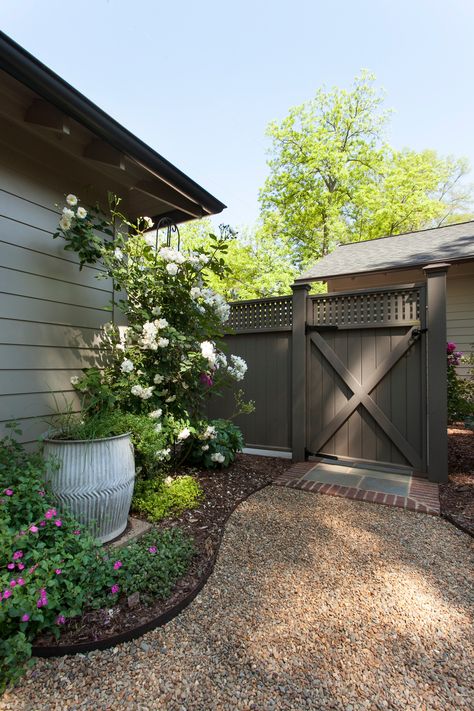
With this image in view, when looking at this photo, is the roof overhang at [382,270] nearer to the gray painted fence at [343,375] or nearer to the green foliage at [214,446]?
the gray painted fence at [343,375]

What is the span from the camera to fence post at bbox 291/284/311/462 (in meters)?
4.11

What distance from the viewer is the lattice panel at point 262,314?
4.30 m

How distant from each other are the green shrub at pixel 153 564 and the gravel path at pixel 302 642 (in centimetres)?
17

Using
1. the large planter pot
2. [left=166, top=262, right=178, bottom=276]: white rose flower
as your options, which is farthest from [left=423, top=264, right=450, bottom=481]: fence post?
the large planter pot

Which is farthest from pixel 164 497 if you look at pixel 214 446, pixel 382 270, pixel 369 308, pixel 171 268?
pixel 382 270

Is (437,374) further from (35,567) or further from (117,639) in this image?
(35,567)

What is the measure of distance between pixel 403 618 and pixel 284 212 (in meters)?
14.3

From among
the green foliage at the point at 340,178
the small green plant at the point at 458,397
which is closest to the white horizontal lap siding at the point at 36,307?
the small green plant at the point at 458,397

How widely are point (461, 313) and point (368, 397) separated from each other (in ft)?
11.3

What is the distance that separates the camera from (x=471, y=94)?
984 centimetres

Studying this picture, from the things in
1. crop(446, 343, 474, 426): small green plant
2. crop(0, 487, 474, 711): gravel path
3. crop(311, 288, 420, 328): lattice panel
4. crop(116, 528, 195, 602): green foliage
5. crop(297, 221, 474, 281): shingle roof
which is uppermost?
crop(297, 221, 474, 281): shingle roof

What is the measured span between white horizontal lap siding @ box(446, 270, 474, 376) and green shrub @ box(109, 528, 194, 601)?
5.68 m

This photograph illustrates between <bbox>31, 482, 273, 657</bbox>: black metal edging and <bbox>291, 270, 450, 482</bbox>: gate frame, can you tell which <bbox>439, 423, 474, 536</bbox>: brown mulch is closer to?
<bbox>291, 270, 450, 482</bbox>: gate frame

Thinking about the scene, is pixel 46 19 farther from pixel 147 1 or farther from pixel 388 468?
pixel 388 468
